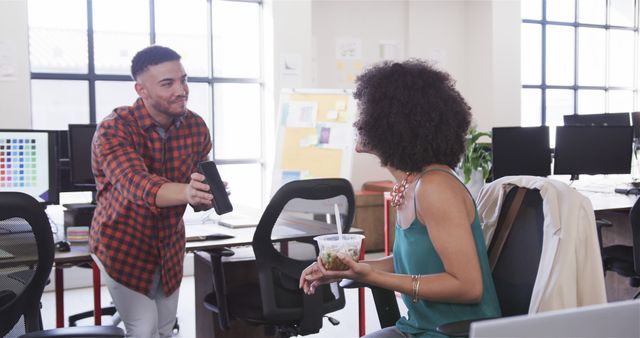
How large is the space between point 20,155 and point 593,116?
4170 mm

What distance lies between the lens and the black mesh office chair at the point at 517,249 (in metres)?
1.68

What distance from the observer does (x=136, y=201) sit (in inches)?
82.3

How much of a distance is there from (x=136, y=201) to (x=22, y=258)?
1.35ft

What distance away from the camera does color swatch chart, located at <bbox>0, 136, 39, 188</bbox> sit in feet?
9.99

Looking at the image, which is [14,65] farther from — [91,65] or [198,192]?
[198,192]

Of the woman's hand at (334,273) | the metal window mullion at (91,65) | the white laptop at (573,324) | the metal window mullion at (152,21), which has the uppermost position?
the metal window mullion at (152,21)

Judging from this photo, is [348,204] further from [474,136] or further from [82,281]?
[82,281]

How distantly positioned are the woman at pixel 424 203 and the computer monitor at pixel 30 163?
1957 mm

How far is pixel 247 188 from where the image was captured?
5918 mm

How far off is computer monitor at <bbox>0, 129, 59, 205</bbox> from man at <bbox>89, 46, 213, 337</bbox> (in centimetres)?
95

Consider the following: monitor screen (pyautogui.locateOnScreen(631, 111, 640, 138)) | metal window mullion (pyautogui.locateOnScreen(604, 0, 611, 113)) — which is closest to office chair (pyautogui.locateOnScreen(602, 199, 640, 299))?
monitor screen (pyautogui.locateOnScreen(631, 111, 640, 138))

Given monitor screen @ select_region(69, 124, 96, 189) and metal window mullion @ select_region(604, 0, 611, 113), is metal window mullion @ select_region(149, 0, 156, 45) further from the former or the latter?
metal window mullion @ select_region(604, 0, 611, 113)

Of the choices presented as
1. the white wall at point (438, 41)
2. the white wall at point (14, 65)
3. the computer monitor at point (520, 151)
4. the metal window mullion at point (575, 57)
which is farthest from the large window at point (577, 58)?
the white wall at point (14, 65)

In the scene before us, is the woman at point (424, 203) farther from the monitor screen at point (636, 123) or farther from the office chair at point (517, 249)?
the monitor screen at point (636, 123)
